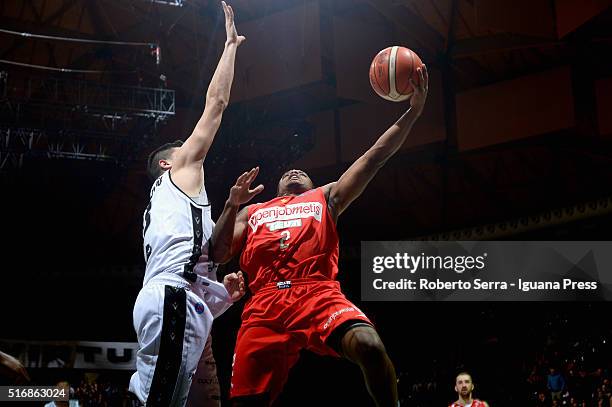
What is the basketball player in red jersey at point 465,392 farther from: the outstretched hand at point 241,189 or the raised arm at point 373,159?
the outstretched hand at point 241,189

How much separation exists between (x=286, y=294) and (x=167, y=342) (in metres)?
1.07

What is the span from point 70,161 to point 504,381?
9554 millimetres

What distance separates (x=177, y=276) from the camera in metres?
3.73

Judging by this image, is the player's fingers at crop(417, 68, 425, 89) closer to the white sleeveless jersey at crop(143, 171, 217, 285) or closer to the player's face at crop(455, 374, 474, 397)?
the white sleeveless jersey at crop(143, 171, 217, 285)

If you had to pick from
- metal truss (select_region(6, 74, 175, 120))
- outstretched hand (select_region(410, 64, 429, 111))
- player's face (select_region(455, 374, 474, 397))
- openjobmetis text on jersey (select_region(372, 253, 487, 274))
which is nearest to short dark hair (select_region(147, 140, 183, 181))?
outstretched hand (select_region(410, 64, 429, 111))

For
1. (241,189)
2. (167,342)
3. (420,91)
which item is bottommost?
(167,342)

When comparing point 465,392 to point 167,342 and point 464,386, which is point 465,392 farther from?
point 167,342

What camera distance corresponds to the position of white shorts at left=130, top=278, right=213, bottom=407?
11.4ft

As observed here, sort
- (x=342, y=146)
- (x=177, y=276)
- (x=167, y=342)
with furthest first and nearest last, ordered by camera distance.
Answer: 1. (x=342, y=146)
2. (x=177, y=276)
3. (x=167, y=342)

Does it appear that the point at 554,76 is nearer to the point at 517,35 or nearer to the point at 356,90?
the point at 517,35

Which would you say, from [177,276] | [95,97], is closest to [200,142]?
[177,276]

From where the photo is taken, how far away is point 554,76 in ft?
40.1

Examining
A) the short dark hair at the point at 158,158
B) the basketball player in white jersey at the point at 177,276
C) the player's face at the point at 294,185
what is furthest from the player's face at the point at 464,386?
the short dark hair at the point at 158,158

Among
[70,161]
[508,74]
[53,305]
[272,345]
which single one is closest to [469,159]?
[508,74]
